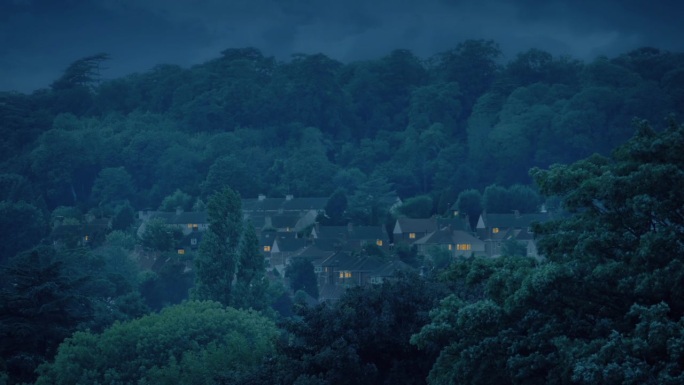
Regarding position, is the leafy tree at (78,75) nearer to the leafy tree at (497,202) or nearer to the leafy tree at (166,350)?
the leafy tree at (497,202)

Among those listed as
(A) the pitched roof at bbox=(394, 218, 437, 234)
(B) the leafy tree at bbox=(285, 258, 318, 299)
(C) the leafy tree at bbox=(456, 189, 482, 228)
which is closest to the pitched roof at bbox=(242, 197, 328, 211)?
(C) the leafy tree at bbox=(456, 189, 482, 228)

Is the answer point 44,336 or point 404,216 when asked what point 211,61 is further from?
point 44,336

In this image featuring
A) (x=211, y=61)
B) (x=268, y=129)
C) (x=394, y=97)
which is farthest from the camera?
(x=211, y=61)

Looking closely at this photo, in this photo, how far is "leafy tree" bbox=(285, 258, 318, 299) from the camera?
62500mm

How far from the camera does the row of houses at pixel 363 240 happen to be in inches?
2598

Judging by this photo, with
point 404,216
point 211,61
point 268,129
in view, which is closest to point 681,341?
point 404,216

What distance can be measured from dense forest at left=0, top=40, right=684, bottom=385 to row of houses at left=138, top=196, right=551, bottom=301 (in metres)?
2.90

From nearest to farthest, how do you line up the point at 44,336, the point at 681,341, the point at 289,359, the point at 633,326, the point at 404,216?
the point at 681,341 → the point at 633,326 → the point at 289,359 → the point at 44,336 → the point at 404,216

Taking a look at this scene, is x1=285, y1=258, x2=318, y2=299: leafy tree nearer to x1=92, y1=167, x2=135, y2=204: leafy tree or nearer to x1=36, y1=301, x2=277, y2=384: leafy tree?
x1=36, y1=301, x2=277, y2=384: leafy tree

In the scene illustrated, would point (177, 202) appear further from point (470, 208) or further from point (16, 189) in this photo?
point (470, 208)

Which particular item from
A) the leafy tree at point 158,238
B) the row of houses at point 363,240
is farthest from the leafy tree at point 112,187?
the leafy tree at point 158,238

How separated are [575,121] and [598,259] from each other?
84.3 m

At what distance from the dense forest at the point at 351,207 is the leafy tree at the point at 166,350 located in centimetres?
8

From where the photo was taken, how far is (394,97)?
423ft
